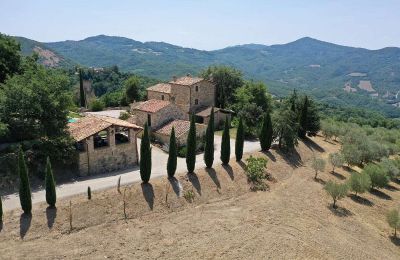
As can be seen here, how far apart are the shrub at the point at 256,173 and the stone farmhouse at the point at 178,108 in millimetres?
8621

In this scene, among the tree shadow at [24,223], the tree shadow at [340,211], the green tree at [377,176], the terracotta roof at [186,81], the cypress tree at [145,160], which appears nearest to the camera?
the tree shadow at [24,223]

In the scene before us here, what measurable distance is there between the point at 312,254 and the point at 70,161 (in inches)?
792

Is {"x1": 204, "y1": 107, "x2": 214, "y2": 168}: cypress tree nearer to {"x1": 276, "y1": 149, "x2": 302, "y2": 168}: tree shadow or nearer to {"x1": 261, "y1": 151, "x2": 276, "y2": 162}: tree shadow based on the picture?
{"x1": 261, "y1": 151, "x2": 276, "y2": 162}: tree shadow

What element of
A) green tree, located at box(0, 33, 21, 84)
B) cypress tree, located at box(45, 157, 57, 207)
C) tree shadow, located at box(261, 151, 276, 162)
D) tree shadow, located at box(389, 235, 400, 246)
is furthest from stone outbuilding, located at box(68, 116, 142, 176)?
tree shadow, located at box(389, 235, 400, 246)

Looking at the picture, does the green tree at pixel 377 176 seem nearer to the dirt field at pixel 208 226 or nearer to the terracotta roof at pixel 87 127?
the dirt field at pixel 208 226

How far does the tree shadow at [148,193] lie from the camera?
27772mm

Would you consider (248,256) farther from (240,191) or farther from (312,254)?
(240,191)

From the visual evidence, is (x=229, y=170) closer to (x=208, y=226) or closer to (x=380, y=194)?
(x=208, y=226)

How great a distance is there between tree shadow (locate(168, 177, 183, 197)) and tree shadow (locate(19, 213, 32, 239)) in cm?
1056

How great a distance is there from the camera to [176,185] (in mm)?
30188

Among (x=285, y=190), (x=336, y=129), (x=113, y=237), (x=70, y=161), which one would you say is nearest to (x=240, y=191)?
(x=285, y=190)

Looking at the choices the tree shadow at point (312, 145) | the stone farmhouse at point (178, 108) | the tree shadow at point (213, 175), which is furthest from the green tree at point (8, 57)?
the tree shadow at point (312, 145)

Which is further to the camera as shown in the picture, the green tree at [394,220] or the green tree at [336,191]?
the green tree at [336,191]

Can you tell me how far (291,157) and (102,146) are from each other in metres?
20.2
